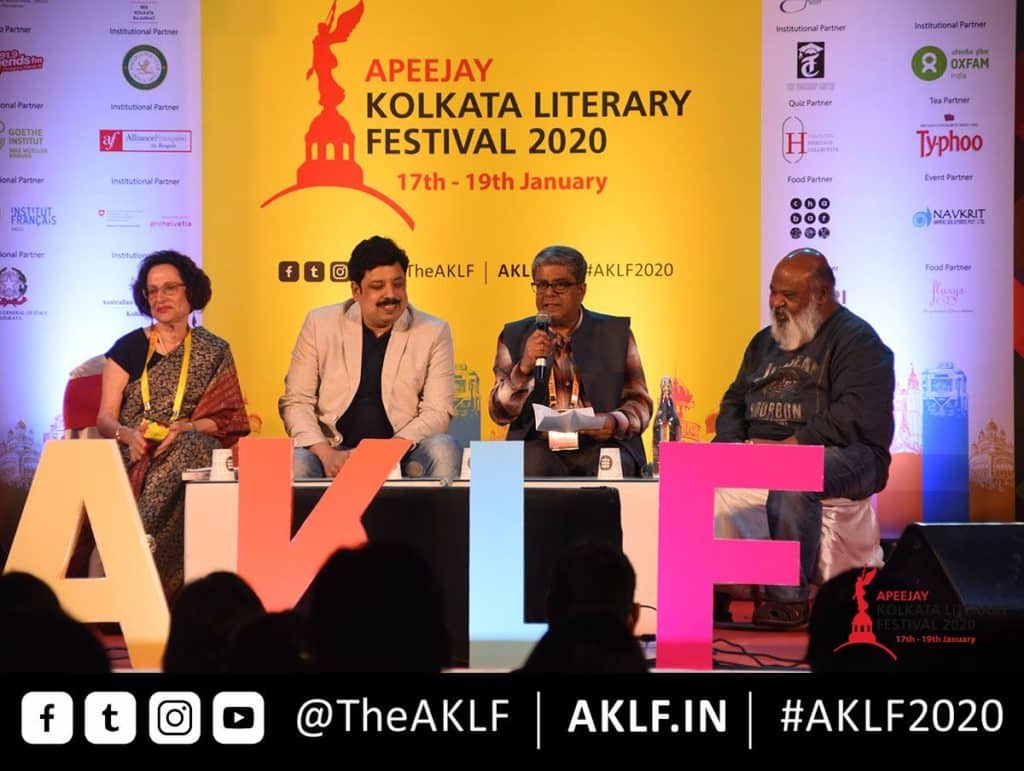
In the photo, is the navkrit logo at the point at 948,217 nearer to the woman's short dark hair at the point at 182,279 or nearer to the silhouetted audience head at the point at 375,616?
the woman's short dark hair at the point at 182,279

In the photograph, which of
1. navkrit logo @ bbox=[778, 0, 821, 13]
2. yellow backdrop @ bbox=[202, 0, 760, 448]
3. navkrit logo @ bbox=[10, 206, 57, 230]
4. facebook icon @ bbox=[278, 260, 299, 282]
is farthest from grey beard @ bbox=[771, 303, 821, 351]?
navkrit logo @ bbox=[10, 206, 57, 230]

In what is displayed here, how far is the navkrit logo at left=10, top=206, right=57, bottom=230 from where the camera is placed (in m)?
6.73

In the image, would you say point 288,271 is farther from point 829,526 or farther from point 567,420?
point 829,526

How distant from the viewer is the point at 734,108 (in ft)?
22.1

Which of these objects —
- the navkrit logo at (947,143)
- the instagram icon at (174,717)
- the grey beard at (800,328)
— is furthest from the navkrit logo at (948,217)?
the instagram icon at (174,717)

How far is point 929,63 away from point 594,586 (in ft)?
14.3

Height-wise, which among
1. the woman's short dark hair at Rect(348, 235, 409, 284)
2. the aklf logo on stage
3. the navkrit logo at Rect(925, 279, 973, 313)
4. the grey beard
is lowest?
the aklf logo on stage

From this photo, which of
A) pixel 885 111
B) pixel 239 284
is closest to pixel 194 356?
pixel 239 284

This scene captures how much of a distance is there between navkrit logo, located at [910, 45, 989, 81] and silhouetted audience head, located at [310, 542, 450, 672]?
4465 millimetres

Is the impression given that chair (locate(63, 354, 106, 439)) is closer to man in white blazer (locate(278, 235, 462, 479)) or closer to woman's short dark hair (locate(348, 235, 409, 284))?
man in white blazer (locate(278, 235, 462, 479))

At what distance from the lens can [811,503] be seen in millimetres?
4699

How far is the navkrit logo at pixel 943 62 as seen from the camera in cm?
668

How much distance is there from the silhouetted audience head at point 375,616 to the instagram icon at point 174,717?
33 centimetres

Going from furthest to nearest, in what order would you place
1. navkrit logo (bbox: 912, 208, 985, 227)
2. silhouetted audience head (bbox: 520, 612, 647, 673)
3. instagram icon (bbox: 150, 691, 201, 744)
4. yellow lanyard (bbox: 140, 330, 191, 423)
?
navkrit logo (bbox: 912, 208, 985, 227) < yellow lanyard (bbox: 140, 330, 191, 423) < silhouetted audience head (bbox: 520, 612, 647, 673) < instagram icon (bbox: 150, 691, 201, 744)
